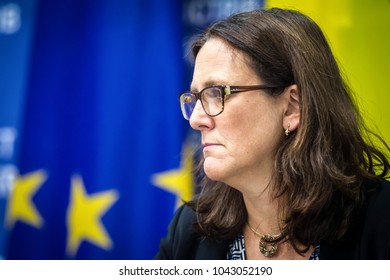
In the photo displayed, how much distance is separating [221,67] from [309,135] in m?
0.34

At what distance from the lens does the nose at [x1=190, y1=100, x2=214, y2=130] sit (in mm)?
1635

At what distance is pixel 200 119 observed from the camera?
1.64 m

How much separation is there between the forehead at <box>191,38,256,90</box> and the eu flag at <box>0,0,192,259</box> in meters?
0.77

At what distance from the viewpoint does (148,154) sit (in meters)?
2.49

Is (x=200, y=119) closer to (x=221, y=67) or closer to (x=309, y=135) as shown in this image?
(x=221, y=67)

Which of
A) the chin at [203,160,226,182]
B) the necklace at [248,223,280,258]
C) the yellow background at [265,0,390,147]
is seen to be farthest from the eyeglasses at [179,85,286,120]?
the yellow background at [265,0,390,147]

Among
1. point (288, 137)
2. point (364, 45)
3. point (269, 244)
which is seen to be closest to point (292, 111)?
point (288, 137)

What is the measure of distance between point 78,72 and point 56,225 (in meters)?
0.73

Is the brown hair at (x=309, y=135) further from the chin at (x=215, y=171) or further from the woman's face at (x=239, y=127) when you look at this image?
the chin at (x=215, y=171)
